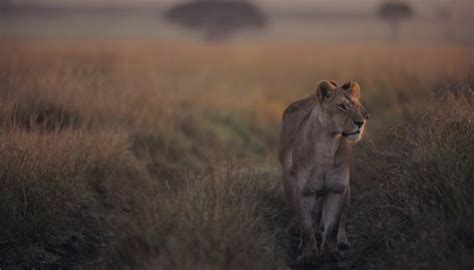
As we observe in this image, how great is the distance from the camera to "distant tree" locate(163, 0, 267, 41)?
38.9 metres

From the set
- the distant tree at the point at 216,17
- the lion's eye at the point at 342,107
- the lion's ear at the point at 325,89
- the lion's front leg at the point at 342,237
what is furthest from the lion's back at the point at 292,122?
the distant tree at the point at 216,17

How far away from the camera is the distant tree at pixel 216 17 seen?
38.9 meters

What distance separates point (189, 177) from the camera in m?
6.16

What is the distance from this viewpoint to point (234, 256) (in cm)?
501

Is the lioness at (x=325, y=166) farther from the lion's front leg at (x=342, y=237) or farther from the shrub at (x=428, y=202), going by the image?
the shrub at (x=428, y=202)

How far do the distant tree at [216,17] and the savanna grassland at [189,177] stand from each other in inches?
1053

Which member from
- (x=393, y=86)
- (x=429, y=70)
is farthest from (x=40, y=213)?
(x=429, y=70)

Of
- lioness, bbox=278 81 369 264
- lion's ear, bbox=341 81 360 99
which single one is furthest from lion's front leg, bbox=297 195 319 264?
lion's ear, bbox=341 81 360 99

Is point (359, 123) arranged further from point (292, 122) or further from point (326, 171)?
point (292, 122)

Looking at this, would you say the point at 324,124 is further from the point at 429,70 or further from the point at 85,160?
the point at 429,70

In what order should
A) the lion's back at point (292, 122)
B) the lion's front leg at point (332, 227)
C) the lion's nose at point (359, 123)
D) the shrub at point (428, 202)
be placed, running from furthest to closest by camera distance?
the lion's back at point (292, 122), the lion's front leg at point (332, 227), the lion's nose at point (359, 123), the shrub at point (428, 202)

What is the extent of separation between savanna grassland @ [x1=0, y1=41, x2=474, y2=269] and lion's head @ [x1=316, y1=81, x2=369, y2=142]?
722mm

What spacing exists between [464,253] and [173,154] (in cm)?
560

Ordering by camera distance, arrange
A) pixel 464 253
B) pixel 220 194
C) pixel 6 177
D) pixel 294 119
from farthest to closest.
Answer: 1. pixel 294 119
2. pixel 6 177
3. pixel 220 194
4. pixel 464 253
